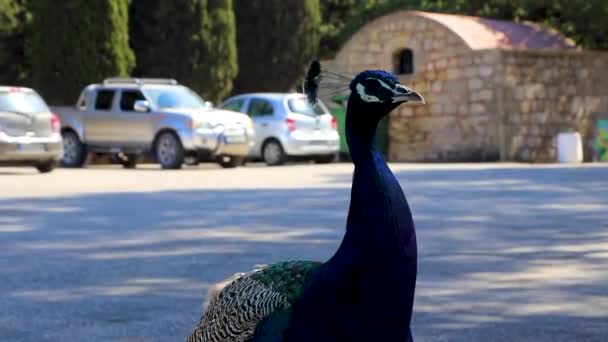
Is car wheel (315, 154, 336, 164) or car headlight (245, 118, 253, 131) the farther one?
car wheel (315, 154, 336, 164)

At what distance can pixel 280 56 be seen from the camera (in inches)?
1555

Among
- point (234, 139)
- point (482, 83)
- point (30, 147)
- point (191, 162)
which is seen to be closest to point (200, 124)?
point (234, 139)

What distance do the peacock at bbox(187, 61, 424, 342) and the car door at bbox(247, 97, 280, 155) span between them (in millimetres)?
25107

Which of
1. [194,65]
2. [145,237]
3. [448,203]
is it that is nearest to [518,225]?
[448,203]

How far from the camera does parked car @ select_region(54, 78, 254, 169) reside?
88.2 feet

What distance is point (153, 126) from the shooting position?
27.5 meters

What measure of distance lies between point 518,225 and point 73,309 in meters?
6.21

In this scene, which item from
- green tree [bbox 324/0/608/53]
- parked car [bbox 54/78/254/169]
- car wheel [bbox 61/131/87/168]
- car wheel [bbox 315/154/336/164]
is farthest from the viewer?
green tree [bbox 324/0/608/53]

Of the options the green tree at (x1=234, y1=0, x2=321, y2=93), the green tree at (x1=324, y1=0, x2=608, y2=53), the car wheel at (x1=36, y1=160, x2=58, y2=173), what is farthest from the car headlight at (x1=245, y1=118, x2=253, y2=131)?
the green tree at (x1=234, y1=0, x2=321, y2=93)

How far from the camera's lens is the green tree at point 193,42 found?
3666cm

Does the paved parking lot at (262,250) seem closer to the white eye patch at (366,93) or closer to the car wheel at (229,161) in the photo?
the white eye patch at (366,93)

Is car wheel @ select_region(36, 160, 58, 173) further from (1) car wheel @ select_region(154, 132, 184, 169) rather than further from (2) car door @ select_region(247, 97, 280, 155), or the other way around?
(2) car door @ select_region(247, 97, 280, 155)

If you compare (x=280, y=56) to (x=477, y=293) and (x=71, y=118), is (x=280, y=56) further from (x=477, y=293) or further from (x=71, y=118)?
(x=477, y=293)

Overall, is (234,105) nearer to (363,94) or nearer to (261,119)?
(261,119)
